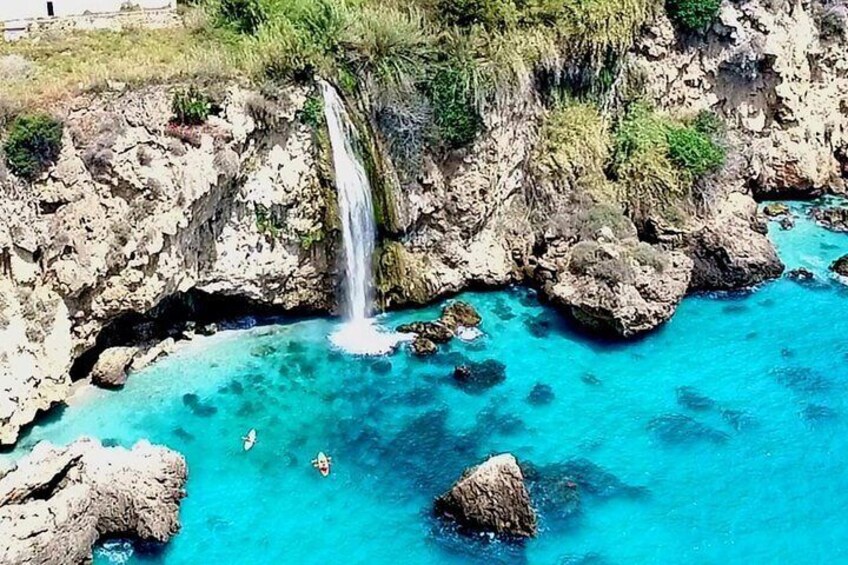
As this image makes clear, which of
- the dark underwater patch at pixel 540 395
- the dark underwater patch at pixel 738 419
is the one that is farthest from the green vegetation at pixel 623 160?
the dark underwater patch at pixel 738 419

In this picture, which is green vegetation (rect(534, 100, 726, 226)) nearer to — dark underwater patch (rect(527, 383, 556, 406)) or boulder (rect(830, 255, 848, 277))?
boulder (rect(830, 255, 848, 277))

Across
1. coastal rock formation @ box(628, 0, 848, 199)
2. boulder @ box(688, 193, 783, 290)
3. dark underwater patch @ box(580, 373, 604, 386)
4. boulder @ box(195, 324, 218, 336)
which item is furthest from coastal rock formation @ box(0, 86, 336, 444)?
coastal rock formation @ box(628, 0, 848, 199)

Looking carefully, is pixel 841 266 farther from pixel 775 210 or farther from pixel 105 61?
pixel 105 61

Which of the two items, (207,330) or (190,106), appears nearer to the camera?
(190,106)

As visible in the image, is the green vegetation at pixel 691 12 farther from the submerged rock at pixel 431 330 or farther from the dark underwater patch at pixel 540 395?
the dark underwater patch at pixel 540 395

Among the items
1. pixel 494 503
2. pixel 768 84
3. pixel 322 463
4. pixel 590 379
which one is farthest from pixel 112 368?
pixel 768 84

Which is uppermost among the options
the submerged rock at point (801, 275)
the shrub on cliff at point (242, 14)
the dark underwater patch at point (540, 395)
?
the shrub on cliff at point (242, 14)
